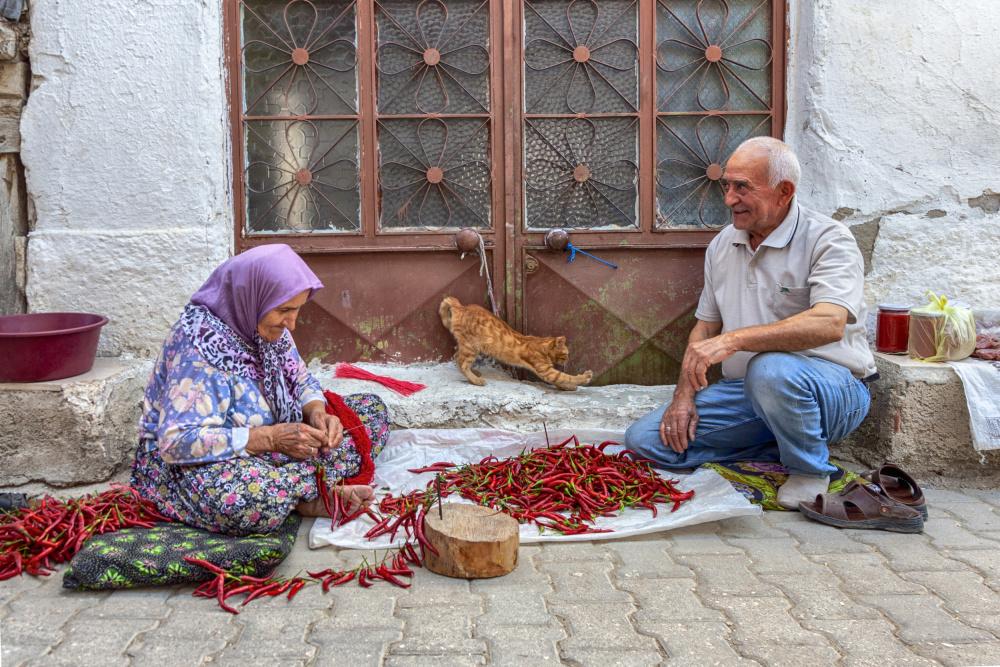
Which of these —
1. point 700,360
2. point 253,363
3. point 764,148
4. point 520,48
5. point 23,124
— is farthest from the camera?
point 520,48

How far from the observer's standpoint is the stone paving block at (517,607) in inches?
102

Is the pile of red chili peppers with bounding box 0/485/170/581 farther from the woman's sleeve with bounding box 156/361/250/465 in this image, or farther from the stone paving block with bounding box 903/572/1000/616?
the stone paving block with bounding box 903/572/1000/616

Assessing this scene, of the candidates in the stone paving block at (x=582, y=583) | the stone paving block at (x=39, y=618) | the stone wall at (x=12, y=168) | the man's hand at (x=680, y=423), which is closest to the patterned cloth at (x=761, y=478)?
the man's hand at (x=680, y=423)

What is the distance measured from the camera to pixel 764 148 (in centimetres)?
376

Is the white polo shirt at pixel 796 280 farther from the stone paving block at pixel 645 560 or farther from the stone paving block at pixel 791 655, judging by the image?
the stone paving block at pixel 791 655

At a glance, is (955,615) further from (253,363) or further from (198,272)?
(198,272)

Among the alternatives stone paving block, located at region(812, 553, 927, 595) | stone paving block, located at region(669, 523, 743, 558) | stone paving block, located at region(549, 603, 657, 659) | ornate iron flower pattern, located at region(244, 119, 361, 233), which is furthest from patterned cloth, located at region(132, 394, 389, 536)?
stone paving block, located at region(812, 553, 927, 595)

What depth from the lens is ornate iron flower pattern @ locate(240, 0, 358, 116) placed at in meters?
4.52

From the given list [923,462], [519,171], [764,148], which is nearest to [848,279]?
[764,148]

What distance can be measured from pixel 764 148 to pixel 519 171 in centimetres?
148

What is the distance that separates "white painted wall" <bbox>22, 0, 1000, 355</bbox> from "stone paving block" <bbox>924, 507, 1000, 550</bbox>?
4.63 feet

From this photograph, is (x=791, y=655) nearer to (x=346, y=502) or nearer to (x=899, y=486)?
(x=899, y=486)

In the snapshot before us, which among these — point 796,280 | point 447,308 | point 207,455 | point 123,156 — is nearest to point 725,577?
point 796,280

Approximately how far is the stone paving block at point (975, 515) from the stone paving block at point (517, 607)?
198 centimetres
